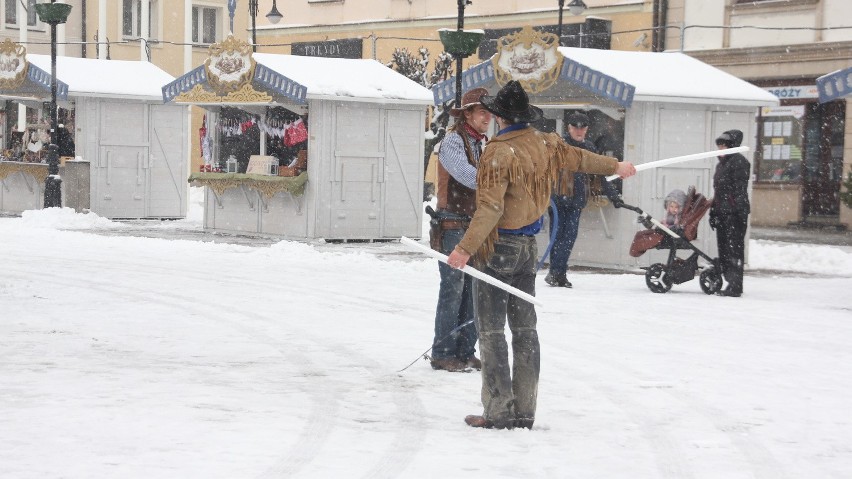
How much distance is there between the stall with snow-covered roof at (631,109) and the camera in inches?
688

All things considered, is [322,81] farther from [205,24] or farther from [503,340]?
[205,24]

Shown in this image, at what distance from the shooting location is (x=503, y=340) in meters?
7.26

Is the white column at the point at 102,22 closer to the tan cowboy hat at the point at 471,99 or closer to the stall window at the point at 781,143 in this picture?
the stall window at the point at 781,143

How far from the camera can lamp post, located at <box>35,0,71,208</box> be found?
25016mm

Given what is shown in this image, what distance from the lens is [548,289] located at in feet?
48.2

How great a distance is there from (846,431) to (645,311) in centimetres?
550

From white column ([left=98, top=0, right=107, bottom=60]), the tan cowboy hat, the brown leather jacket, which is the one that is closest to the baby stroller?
the tan cowboy hat

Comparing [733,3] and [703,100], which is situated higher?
[733,3]

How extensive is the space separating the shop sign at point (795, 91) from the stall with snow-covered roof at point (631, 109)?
977cm

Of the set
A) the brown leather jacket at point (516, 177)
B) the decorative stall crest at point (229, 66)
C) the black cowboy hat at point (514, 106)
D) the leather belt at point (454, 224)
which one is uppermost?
the decorative stall crest at point (229, 66)

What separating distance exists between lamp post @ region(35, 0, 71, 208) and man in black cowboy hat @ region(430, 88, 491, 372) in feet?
57.1

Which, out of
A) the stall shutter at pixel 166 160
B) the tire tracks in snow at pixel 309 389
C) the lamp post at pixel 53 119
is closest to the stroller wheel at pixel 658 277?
the tire tracks in snow at pixel 309 389

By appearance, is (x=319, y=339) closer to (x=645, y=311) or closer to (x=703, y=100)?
(x=645, y=311)

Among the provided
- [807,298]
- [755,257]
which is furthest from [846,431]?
[755,257]
